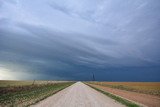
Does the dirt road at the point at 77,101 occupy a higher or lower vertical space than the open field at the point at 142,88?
lower

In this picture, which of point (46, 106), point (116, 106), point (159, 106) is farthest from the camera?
point (159, 106)

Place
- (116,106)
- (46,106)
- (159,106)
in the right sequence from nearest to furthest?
(46,106)
(116,106)
(159,106)

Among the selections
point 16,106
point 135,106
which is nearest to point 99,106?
point 135,106

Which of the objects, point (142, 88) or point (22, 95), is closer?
point (22, 95)

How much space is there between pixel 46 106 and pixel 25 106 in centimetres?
167

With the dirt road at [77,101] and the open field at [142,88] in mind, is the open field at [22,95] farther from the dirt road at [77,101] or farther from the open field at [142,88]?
the open field at [142,88]

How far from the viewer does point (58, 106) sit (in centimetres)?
1614

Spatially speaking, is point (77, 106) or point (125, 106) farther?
point (125, 106)

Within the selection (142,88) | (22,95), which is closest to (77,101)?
(22,95)

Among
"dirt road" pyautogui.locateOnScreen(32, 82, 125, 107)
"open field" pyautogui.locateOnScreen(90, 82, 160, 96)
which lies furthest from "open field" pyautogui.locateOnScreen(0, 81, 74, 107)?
"open field" pyautogui.locateOnScreen(90, 82, 160, 96)

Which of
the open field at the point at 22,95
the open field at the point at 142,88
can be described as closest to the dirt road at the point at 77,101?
the open field at the point at 22,95

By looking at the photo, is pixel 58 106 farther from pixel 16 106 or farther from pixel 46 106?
pixel 16 106

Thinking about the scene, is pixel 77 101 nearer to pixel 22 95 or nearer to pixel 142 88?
pixel 22 95

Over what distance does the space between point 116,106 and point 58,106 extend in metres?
5.32
